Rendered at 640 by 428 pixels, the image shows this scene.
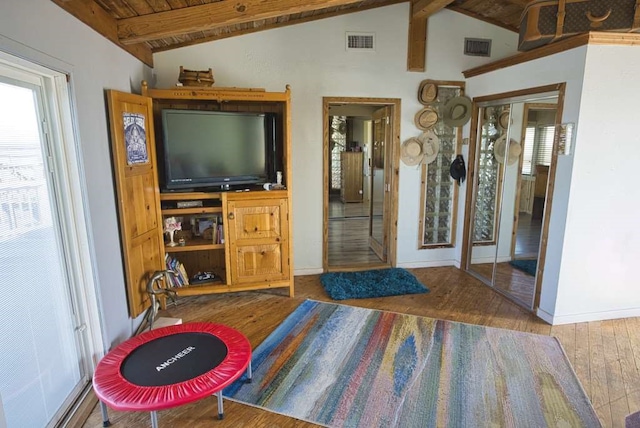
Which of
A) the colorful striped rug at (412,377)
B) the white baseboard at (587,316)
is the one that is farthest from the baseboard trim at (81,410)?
the white baseboard at (587,316)

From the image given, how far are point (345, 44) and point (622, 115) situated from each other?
265 cm

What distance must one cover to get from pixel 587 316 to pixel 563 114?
1785mm

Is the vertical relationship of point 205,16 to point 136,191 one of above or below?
above

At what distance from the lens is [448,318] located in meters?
3.29

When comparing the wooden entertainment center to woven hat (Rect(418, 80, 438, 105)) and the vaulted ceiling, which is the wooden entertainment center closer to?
the vaulted ceiling

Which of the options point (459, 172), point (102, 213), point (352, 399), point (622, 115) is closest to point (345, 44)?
point (459, 172)

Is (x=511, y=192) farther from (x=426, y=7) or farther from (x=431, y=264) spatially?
(x=426, y=7)

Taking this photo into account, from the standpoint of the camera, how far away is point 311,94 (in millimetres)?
4043

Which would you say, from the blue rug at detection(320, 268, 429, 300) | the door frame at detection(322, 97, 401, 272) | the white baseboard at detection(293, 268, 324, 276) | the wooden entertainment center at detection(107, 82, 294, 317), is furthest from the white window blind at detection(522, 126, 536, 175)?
the white baseboard at detection(293, 268, 324, 276)

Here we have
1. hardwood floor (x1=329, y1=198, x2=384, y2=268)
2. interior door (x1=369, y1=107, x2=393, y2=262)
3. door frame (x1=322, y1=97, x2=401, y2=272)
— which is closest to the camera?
door frame (x1=322, y1=97, x2=401, y2=272)

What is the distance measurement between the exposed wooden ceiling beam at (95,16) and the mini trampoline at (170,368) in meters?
2.00

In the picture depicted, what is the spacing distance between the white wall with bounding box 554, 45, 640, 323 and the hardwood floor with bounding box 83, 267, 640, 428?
0.26m

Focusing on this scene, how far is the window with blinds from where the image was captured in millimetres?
3199

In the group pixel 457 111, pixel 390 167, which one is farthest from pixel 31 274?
pixel 457 111
